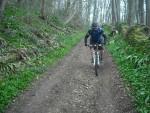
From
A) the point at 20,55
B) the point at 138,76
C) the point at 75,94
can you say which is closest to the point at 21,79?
the point at 75,94

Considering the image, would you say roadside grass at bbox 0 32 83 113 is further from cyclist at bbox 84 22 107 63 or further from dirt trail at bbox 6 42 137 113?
cyclist at bbox 84 22 107 63

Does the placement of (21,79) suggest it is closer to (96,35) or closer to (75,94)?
(75,94)

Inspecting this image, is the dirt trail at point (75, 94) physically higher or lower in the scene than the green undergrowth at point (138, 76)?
lower

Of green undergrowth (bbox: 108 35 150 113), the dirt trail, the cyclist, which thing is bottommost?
the dirt trail

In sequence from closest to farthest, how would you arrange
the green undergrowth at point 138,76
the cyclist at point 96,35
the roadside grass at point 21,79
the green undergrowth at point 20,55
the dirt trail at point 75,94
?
the dirt trail at point 75,94 < the green undergrowth at point 138,76 < the roadside grass at point 21,79 < the green undergrowth at point 20,55 < the cyclist at point 96,35

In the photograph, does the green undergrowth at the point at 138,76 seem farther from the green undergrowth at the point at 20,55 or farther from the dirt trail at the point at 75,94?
the green undergrowth at the point at 20,55

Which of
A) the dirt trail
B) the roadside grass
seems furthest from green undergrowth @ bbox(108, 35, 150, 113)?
the roadside grass

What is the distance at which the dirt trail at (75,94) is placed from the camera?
891 cm

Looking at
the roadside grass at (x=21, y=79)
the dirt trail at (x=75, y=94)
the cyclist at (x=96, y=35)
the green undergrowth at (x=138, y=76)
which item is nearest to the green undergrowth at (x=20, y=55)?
the roadside grass at (x=21, y=79)

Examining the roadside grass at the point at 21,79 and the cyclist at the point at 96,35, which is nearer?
the roadside grass at the point at 21,79

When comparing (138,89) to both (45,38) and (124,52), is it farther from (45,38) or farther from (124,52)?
(45,38)

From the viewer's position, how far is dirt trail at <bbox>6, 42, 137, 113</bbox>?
351 inches

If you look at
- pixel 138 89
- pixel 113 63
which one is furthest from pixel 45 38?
pixel 138 89

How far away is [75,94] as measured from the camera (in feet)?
33.9
